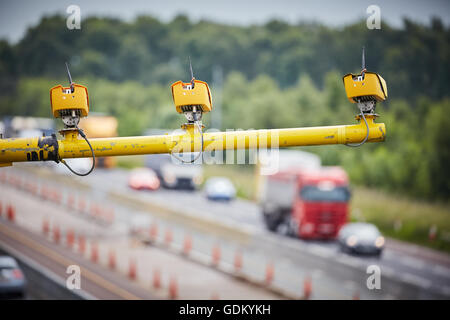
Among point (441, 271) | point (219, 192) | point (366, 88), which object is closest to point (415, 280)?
point (441, 271)

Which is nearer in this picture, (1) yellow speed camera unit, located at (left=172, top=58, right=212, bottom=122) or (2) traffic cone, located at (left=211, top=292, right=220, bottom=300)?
(1) yellow speed camera unit, located at (left=172, top=58, right=212, bottom=122)

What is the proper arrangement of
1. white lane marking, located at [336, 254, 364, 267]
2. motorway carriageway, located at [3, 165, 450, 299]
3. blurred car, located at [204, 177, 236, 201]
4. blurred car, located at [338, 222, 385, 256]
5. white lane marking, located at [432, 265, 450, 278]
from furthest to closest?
blurred car, located at [204, 177, 236, 201] → blurred car, located at [338, 222, 385, 256] → white lane marking, located at [432, 265, 450, 278] → white lane marking, located at [336, 254, 364, 267] → motorway carriageway, located at [3, 165, 450, 299]

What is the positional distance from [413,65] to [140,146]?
70.9 metres

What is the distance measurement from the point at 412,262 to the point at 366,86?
22018 millimetres

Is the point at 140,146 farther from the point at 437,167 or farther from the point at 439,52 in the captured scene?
the point at 439,52

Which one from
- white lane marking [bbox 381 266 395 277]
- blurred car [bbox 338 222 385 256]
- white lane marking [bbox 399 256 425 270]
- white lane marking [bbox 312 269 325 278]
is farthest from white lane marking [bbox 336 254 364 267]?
white lane marking [bbox 399 256 425 270]

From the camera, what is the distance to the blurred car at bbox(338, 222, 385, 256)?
1088 inches

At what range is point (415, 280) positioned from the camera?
25.1 metres

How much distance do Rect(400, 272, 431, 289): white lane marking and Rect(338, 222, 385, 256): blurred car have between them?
193 centimetres

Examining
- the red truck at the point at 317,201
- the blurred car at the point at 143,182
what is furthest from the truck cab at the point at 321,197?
the blurred car at the point at 143,182

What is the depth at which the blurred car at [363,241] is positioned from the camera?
2762 centimetres

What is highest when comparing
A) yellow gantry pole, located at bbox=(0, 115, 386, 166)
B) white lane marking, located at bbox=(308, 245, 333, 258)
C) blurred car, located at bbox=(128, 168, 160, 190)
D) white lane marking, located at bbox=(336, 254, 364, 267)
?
yellow gantry pole, located at bbox=(0, 115, 386, 166)

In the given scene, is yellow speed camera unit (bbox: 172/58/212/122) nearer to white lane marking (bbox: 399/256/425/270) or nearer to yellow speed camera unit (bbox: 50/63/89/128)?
yellow speed camera unit (bbox: 50/63/89/128)
